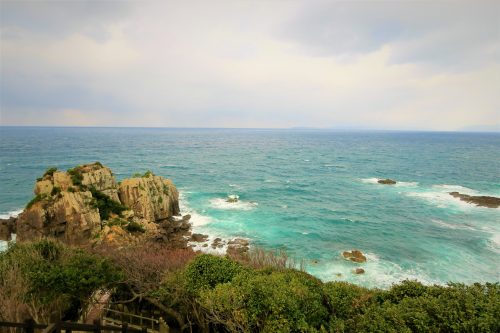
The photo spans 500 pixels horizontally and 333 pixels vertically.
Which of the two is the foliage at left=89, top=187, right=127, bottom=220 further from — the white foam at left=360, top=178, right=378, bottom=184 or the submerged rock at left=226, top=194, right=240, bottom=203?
the white foam at left=360, top=178, right=378, bottom=184

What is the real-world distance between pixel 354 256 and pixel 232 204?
27424mm

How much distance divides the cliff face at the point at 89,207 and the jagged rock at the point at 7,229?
11.5ft

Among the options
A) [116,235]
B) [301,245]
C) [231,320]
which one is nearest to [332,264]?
[301,245]

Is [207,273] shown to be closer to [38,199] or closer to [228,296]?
[228,296]

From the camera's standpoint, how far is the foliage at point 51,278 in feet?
45.7

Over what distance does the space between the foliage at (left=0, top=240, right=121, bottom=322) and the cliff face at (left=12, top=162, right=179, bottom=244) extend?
2023 cm

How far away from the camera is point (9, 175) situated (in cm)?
7381

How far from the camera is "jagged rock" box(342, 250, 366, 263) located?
3422 centimetres

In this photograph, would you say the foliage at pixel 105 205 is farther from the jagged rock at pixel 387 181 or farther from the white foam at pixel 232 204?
the jagged rock at pixel 387 181

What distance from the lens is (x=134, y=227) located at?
127 feet

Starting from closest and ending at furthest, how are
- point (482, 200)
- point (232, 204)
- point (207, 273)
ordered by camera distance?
point (207, 273), point (482, 200), point (232, 204)

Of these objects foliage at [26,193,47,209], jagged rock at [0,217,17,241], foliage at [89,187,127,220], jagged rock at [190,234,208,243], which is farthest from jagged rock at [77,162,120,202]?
jagged rock at [190,234,208,243]

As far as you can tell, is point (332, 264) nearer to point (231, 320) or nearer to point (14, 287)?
point (231, 320)

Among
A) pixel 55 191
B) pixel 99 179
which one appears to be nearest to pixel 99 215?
pixel 99 179
